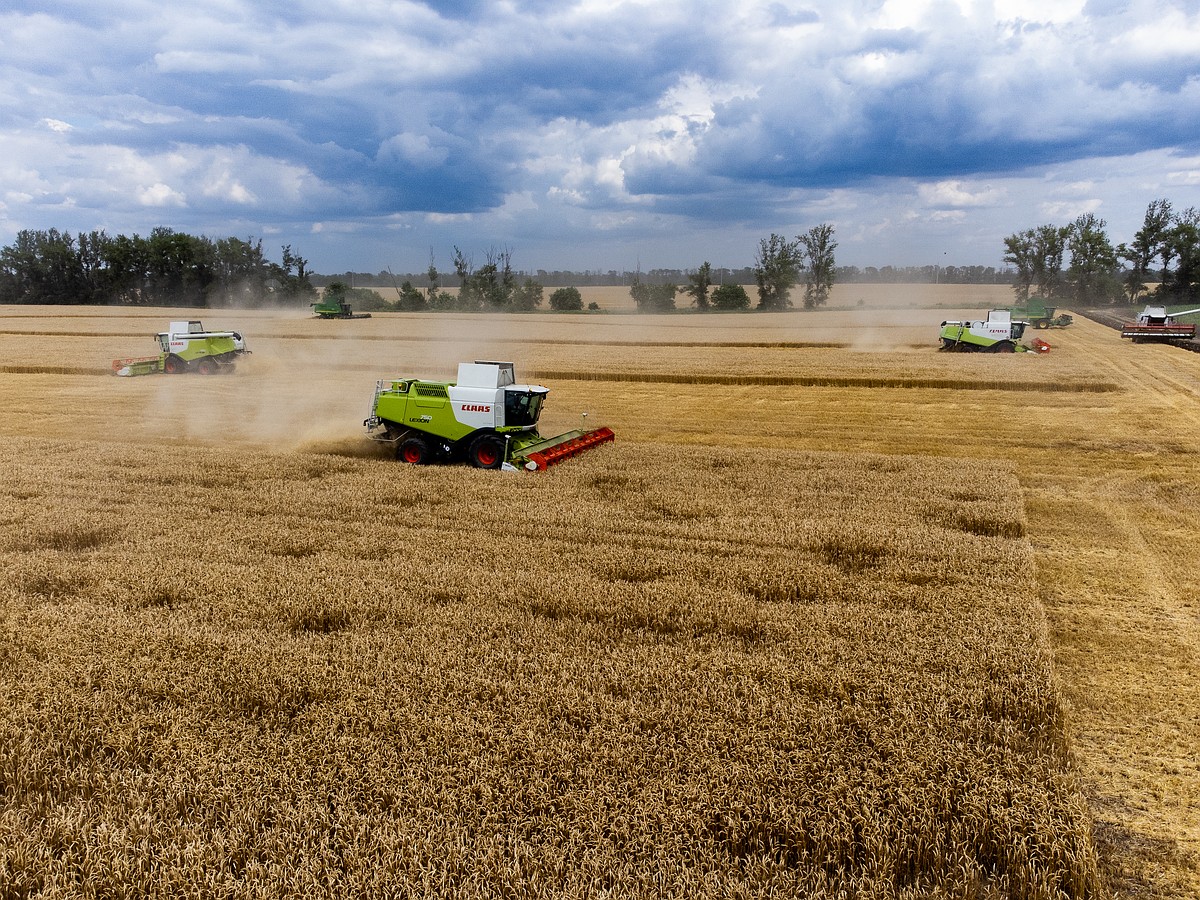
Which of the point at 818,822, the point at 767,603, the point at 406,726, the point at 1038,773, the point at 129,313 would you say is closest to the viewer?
the point at 818,822

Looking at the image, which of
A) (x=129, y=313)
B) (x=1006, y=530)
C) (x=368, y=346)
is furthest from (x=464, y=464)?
(x=129, y=313)

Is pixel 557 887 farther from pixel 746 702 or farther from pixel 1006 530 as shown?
pixel 1006 530

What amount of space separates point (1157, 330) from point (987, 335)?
39.0 ft

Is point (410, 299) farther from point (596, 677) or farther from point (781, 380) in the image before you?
point (596, 677)

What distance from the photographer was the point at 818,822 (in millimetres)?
4293

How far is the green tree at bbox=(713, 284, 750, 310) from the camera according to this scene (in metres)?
83.8

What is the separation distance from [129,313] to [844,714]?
252 feet

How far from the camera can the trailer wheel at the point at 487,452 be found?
43.7ft

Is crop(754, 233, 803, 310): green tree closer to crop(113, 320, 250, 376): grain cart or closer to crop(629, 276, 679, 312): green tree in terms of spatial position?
crop(629, 276, 679, 312): green tree

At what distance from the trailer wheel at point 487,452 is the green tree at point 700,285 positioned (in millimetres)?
72956

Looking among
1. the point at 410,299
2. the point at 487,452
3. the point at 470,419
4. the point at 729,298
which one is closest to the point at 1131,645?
the point at 487,452

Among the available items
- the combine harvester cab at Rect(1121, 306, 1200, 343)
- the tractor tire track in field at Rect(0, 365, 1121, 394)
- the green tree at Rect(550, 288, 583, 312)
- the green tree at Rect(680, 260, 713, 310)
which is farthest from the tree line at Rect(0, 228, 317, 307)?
the combine harvester cab at Rect(1121, 306, 1200, 343)

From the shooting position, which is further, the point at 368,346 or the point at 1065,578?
the point at 368,346

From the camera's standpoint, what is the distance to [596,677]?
5746 millimetres
